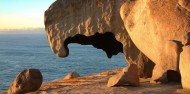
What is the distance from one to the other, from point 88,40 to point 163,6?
566 cm

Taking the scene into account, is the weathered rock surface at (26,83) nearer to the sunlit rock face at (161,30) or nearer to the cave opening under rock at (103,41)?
the cave opening under rock at (103,41)

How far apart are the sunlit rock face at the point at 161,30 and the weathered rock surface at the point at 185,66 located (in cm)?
60

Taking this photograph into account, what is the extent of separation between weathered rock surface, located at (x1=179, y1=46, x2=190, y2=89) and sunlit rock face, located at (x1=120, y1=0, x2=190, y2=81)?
Result: 60 centimetres

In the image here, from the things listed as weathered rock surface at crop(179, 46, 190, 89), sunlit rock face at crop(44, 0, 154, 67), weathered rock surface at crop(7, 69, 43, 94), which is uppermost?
sunlit rock face at crop(44, 0, 154, 67)

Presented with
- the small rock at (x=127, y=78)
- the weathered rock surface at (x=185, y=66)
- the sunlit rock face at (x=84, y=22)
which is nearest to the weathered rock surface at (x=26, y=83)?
the sunlit rock face at (x=84, y=22)

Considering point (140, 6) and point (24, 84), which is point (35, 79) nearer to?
point (24, 84)

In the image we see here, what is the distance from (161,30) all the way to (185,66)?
7.36ft

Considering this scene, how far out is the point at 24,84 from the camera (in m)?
15.9

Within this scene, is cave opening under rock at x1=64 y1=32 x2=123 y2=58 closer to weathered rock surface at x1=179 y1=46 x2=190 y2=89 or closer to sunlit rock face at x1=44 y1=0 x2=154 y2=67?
sunlit rock face at x1=44 y1=0 x2=154 y2=67

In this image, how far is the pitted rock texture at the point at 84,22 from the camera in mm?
16922

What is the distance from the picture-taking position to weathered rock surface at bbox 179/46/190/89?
12500 mm

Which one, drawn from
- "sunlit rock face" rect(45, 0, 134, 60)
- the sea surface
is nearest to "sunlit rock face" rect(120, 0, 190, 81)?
"sunlit rock face" rect(45, 0, 134, 60)

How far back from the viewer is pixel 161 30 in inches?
570

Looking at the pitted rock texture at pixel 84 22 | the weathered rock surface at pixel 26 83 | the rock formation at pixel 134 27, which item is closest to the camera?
the rock formation at pixel 134 27
